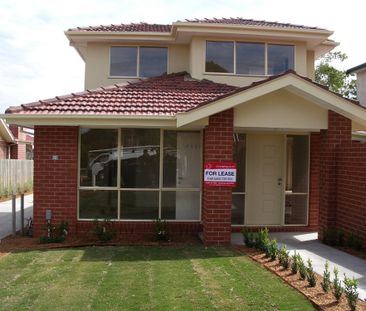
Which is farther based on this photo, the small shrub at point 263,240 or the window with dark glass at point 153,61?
the window with dark glass at point 153,61

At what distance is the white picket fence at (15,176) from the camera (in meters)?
22.6

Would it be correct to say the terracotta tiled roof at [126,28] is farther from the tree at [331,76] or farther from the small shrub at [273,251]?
the tree at [331,76]

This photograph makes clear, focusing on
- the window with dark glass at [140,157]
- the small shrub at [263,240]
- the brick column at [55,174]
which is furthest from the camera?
the window with dark glass at [140,157]

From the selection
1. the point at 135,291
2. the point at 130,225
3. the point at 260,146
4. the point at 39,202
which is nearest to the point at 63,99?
the point at 39,202

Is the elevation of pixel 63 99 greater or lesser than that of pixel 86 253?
greater

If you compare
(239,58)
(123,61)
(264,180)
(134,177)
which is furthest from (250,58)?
(134,177)

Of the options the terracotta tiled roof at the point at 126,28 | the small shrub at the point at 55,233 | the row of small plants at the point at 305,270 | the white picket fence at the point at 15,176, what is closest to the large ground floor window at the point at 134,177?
the small shrub at the point at 55,233

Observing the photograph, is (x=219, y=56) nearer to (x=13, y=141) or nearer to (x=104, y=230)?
(x=104, y=230)

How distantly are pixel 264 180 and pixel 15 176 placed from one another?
51.4 feet

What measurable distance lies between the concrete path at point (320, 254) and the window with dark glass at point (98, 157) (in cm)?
325

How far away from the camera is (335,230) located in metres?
10.2

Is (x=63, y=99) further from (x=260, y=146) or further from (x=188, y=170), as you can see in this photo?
(x=260, y=146)

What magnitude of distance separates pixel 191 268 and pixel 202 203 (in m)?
3.40

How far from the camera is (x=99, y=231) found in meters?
10.4
